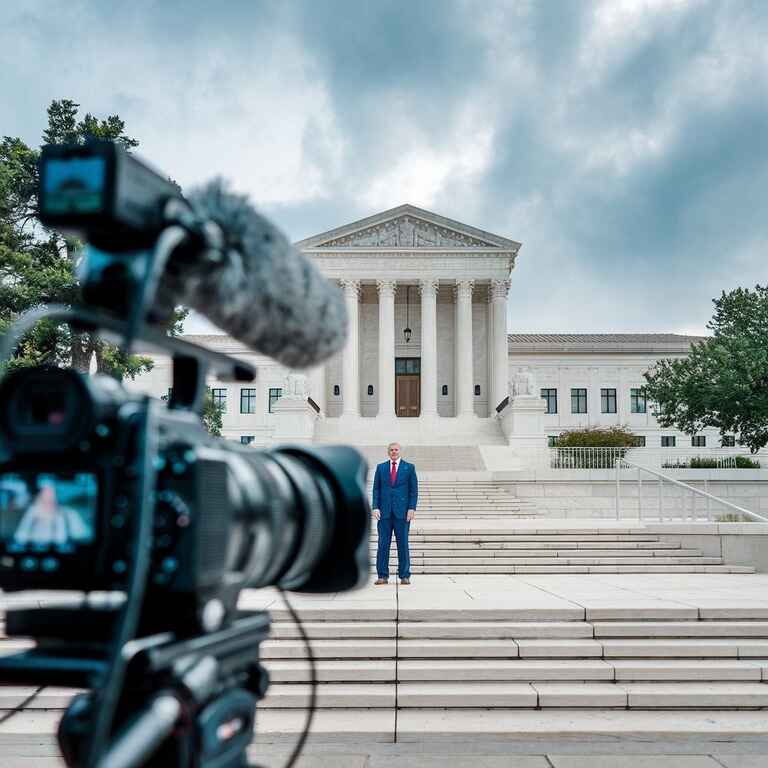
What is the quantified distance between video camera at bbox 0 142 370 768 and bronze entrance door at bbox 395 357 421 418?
2029 inches

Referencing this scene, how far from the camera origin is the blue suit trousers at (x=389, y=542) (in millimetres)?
11477

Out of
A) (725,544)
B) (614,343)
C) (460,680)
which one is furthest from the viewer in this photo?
(614,343)

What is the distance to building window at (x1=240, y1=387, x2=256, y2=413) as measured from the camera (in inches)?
2472

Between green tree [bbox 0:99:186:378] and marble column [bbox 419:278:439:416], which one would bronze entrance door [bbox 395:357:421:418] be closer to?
marble column [bbox 419:278:439:416]

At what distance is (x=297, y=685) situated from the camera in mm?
6945

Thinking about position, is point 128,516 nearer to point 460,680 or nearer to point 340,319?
point 340,319

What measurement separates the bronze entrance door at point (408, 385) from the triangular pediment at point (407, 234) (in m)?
8.28

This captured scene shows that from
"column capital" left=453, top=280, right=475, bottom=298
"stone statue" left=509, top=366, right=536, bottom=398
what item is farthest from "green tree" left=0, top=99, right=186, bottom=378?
"column capital" left=453, top=280, right=475, bottom=298

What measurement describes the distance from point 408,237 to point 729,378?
2260cm

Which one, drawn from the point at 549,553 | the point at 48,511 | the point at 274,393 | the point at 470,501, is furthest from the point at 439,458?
the point at 48,511

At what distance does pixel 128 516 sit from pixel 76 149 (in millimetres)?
768

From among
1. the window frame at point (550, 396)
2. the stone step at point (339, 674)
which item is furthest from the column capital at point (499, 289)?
the stone step at point (339, 674)

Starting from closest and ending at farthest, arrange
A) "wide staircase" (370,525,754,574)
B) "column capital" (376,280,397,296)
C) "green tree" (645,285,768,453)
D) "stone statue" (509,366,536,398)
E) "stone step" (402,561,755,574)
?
"stone step" (402,561,755,574), "wide staircase" (370,525,754,574), "green tree" (645,285,768,453), "stone statue" (509,366,536,398), "column capital" (376,280,397,296)

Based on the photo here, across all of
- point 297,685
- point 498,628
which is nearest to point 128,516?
point 297,685
